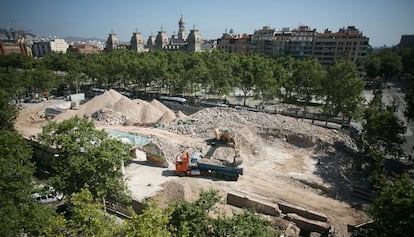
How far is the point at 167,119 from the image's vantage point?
41.9m

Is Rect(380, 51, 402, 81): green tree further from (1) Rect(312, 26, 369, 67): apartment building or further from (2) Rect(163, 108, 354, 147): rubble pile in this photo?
(2) Rect(163, 108, 354, 147): rubble pile

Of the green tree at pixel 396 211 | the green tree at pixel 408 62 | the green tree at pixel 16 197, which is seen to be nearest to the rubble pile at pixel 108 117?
the green tree at pixel 16 197

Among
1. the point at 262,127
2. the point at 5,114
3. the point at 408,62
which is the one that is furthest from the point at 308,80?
the point at 408,62

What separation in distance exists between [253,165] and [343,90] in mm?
20521

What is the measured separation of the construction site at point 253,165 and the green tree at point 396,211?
15.0 feet

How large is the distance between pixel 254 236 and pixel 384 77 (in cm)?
8143

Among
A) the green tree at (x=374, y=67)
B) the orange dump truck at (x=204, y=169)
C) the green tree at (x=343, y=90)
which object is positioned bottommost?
the orange dump truck at (x=204, y=169)

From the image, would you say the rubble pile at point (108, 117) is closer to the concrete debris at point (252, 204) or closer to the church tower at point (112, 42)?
the concrete debris at point (252, 204)

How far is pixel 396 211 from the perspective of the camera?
44.4 feet

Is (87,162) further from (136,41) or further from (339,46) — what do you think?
(136,41)

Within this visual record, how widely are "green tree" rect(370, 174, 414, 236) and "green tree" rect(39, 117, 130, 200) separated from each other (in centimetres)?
1581

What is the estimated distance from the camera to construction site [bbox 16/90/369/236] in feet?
70.5

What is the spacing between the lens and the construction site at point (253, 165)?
70.5ft

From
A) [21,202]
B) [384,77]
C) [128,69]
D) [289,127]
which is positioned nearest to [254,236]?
[21,202]
